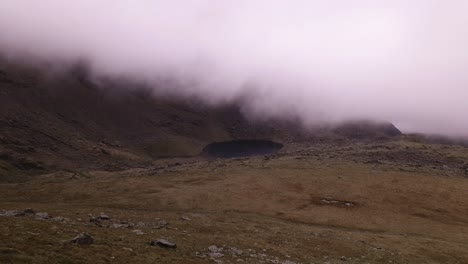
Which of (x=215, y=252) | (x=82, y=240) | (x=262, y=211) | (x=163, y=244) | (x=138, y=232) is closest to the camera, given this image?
(x=82, y=240)

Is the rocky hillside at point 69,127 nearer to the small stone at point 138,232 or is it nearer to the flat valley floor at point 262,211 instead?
the flat valley floor at point 262,211

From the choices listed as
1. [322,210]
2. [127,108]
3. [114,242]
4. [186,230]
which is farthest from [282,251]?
[127,108]

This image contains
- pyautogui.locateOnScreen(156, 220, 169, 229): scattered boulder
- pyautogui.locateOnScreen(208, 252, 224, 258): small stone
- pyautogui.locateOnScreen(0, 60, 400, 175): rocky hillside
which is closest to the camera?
pyautogui.locateOnScreen(208, 252, 224, 258): small stone

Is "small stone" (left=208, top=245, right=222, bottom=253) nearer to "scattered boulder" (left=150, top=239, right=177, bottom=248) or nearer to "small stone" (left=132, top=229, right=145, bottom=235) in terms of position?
"scattered boulder" (left=150, top=239, right=177, bottom=248)

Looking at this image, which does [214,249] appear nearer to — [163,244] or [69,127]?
[163,244]

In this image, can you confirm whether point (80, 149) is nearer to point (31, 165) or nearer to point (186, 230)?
point (31, 165)

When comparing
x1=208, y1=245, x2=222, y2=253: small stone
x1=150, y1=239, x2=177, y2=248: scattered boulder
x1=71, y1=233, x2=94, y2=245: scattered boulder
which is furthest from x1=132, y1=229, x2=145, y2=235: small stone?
x1=71, y1=233, x2=94, y2=245: scattered boulder

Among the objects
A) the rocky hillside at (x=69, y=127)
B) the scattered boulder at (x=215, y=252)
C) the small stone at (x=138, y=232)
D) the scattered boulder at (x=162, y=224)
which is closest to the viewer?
the scattered boulder at (x=215, y=252)

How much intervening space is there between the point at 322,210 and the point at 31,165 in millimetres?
79501

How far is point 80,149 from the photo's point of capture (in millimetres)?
141375

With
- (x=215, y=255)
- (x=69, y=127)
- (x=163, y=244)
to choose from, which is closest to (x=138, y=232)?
(x=163, y=244)

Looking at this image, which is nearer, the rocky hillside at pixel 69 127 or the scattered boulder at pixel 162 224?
the scattered boulder at pixel 162 224

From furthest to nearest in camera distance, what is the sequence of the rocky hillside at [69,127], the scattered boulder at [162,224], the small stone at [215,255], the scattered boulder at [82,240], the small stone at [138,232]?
the rocky hillside at [69,127]
the scattered boulder at [162,224]
the small stone at [138,232]
the small stone at [215,255]
the scattered boulder at [82,240]

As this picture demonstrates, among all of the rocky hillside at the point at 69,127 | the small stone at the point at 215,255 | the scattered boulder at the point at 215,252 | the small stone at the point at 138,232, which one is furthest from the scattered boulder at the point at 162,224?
the rocky hillside at the point at 69,127
